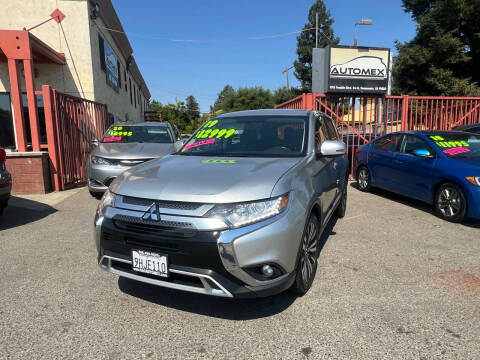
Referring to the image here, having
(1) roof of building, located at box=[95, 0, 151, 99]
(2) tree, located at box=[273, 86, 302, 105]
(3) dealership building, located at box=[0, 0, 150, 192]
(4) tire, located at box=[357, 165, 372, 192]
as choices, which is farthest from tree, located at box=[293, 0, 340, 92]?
(4) tire, located at box=[357, 165, 372, 192]

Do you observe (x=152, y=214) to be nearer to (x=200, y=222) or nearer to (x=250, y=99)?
(x=200, y=222)

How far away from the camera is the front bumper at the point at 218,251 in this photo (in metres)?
2.21

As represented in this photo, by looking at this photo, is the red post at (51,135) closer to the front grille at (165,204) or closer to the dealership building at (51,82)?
the dealership building at (51,82)

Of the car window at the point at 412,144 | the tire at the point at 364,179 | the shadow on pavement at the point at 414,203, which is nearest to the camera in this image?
the shadow on pavement at the point at 414,203

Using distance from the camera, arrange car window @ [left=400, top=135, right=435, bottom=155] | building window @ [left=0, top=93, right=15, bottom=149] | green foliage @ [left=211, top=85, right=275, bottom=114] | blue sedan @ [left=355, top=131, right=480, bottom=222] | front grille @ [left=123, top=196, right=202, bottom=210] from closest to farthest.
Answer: front grille @ [left=123, top=196, right=202, bottom=210] < blue sedan @ [left=355, top=131, right=480, bottom=222] < car window @ [left=400, top=135, right=435, bottom=155] < building window @ [left=0, top=93, right=15, bottom=149] < green foliage @ [left=211, top=85, right=275, bottom=114]

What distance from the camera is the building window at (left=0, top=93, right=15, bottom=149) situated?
10.3 m

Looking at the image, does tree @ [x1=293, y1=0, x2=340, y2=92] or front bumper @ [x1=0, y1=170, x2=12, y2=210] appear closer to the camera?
front bumper @ [x1=0, y1=170, x2=12, y2=210]

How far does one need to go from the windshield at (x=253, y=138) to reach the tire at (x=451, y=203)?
2972mm

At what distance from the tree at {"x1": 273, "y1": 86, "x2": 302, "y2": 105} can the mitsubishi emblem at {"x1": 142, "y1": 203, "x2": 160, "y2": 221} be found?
43.7m

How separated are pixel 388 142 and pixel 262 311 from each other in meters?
5.47

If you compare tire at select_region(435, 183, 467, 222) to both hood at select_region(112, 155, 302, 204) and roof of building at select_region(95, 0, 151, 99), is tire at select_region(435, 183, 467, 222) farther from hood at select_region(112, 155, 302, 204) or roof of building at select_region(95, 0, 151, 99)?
roof of building at select_region(95, 0, 151, 99)

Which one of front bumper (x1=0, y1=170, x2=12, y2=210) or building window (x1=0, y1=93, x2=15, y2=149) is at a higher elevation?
building window (x1=0, y1=93, x2=15, y2=149)

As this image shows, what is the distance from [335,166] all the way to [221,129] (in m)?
1.50

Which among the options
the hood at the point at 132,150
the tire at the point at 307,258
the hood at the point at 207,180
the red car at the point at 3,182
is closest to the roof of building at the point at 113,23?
the hood at the point at 132,150
